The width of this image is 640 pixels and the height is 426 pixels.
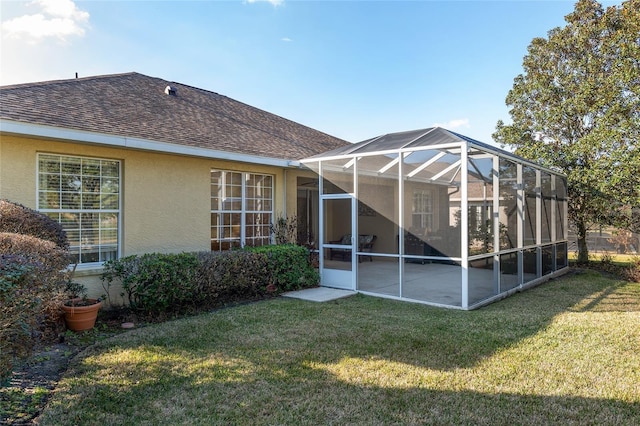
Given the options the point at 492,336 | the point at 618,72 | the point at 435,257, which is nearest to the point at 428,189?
the point at 435,257

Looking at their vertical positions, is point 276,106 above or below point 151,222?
above

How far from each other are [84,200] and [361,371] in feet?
20.3

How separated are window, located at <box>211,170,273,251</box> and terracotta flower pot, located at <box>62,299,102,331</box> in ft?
11.7

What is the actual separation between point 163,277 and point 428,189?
22.9 feet

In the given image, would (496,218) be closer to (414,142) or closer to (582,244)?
(414,142)

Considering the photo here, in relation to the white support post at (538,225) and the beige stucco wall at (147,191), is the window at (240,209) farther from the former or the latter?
the white support post at (538,225)

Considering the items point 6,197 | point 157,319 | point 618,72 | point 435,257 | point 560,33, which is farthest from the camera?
point 560,33

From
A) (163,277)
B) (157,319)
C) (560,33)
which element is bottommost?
(157,319)

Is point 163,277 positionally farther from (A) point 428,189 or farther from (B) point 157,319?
(A) point 428,189

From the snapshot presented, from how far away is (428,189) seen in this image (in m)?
10.6

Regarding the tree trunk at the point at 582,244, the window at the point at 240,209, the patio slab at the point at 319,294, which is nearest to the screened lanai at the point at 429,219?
the patio slab at the point at 319,294

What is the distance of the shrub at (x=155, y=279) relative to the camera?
6.99 metres

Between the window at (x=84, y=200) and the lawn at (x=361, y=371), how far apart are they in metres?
2.48

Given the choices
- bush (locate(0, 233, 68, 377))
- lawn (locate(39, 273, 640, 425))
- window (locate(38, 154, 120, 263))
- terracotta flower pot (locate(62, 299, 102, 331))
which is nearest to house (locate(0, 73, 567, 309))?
window (locate(38, 154, 120, 263))
